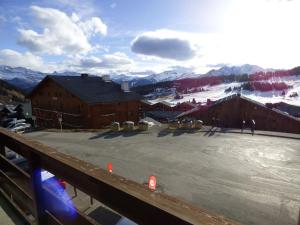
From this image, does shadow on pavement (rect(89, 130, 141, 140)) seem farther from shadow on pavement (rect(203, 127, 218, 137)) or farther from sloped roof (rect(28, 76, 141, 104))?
sloped roof (rect(28, 76, 141, 104))

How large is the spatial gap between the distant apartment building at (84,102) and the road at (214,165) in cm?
807

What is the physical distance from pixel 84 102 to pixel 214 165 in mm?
19936

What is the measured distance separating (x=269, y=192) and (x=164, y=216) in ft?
36.8

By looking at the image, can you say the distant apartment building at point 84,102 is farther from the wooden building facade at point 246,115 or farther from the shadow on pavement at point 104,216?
the shadow on pavement at point 104,216

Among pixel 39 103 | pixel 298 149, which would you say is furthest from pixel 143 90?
pixel 298 149

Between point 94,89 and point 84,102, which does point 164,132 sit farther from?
point 94,89

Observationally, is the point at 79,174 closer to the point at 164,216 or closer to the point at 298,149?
the point at 164,216

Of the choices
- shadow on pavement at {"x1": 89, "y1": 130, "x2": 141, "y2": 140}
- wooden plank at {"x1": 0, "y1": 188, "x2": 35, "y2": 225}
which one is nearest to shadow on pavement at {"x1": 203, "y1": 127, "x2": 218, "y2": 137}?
shadow on pavement at {"x1": 89, "y1": 130, "x2": 141, "y2": 140}

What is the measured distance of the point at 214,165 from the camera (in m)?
14.5

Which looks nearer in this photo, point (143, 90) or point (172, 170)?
point (172, 170)

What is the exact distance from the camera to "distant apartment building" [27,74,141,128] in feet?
103

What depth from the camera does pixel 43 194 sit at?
2.39 m

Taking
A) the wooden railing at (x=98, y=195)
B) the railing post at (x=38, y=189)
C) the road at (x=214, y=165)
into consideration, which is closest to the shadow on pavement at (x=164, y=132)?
the road at (x=214, y=165)

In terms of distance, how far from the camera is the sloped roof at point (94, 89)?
31.8 m
